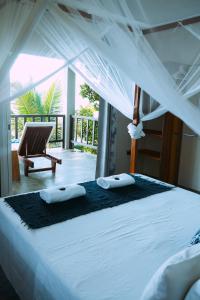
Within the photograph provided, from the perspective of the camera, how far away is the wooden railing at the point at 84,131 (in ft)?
21.2

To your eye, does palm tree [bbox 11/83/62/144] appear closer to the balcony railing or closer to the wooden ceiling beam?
the balcony railing

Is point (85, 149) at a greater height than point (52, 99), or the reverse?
point (52, 99)

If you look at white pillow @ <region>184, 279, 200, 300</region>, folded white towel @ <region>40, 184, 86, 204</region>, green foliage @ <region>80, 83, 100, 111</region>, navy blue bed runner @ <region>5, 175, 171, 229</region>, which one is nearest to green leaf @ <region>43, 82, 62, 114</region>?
green foliage @ <region>80, 83, 100, 111</region>

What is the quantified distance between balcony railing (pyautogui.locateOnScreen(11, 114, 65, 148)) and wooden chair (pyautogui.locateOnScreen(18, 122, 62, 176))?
1.54 m

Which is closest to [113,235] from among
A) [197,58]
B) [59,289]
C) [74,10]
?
[59,289]

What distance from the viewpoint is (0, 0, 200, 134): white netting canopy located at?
1849mm

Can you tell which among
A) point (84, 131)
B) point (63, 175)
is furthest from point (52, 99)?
→ point (63, 175)

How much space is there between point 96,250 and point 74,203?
2.15 ft

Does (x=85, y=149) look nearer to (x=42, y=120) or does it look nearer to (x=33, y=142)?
(x=42, y=120)

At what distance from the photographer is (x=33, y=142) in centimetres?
463

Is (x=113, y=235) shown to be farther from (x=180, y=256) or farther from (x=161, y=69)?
(x=161, y=69)

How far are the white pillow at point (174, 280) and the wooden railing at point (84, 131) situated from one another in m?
5.35

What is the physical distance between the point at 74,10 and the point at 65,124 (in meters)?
5.06

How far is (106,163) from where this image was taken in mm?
3889
